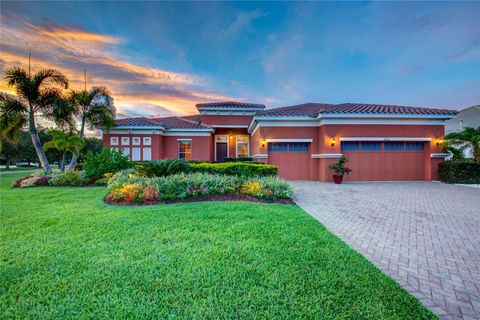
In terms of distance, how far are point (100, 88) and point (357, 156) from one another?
66.9 ft

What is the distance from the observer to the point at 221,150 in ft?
60.1

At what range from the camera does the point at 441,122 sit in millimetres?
12328

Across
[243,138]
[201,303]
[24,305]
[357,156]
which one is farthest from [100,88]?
[357,156]

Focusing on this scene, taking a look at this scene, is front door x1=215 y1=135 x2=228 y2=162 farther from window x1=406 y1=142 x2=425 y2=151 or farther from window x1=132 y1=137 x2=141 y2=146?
window x1=406 y1=142 x2=425 y2=151

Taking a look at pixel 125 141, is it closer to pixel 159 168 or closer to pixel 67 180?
pixel 67 180

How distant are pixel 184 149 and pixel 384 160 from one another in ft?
50.3

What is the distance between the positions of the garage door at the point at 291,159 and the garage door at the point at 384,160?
8.18 ft

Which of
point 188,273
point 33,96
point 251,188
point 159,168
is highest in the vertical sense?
point 33,96

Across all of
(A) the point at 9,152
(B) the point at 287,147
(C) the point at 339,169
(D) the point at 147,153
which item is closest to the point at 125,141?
(D) the point at 147,153

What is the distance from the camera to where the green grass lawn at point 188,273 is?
193cm

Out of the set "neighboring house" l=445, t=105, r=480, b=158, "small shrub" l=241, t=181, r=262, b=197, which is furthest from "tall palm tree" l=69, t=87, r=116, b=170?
"neighboring house" l=445, t=105, r=480, b=158

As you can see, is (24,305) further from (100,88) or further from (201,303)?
(100,88)

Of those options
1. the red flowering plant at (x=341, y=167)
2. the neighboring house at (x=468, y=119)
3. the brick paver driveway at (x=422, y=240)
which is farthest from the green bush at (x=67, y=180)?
the neighboring house at (x=468, y=119)

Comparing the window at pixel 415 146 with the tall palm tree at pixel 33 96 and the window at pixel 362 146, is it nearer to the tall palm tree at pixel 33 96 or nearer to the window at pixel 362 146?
the window at pixel 362 146
